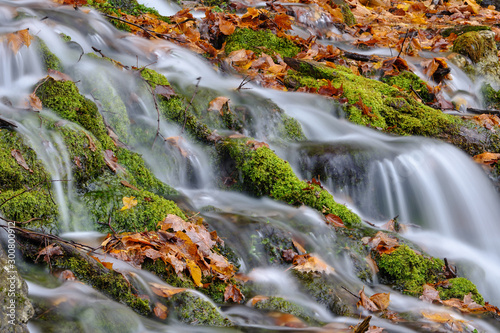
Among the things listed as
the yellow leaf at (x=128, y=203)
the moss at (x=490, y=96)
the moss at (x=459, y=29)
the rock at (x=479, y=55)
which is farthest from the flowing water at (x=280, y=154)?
the moss at (x=459, y=29)

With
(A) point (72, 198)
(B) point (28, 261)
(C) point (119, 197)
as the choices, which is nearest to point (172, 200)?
(C) point (119, 197)

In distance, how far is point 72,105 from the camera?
13.4 feet

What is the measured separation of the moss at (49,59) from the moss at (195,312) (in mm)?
2937

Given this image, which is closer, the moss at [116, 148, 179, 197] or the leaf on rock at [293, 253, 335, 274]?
the leaf on rock at [293, 253, 335, 274]

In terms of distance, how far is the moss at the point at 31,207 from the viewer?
2885mm

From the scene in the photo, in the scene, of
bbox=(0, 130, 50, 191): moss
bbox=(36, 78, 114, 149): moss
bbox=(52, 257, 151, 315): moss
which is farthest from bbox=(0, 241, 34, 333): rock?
bbox=(36, 78, 114, 149): moss

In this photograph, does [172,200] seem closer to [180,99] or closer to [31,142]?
[31,142]

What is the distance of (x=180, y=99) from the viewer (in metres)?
5.16

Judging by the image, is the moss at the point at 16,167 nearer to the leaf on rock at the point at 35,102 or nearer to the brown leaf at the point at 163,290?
the leaf on rock at the point at 35,102

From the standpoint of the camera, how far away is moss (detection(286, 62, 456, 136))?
6.05 meters

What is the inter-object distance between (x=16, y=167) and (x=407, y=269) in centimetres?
296

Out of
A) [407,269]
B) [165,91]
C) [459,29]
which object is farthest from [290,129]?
[459,29]

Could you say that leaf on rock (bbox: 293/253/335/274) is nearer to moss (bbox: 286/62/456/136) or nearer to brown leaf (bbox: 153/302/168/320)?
brown leaf (bbox: 153/302/168/320)

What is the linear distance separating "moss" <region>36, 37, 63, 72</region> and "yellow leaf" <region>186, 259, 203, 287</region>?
265 cm
